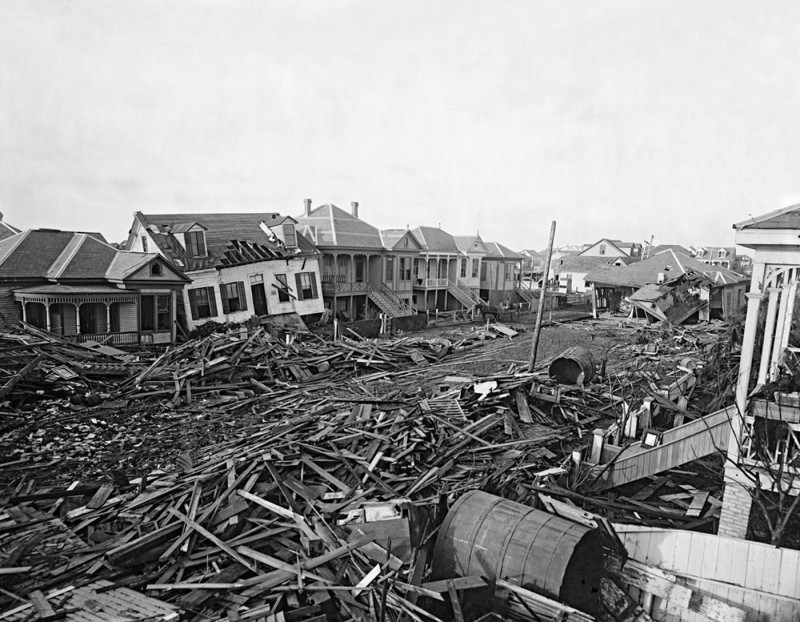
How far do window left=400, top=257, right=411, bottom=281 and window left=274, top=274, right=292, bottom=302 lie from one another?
1322 centimetres

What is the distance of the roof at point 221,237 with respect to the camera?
3128cm

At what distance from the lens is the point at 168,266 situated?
1117 inches

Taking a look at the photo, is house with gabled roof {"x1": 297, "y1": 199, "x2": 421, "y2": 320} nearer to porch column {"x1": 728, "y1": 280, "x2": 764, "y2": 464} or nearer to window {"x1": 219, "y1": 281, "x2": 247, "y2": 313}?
window {"x1": 219, "y1": 281, "x2": 247, "y2": 313}

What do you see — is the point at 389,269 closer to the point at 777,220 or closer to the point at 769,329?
the point at 769,329

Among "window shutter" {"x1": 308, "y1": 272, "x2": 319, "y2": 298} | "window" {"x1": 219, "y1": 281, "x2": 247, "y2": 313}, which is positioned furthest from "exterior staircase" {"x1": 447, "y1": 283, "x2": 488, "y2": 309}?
"window" {"x1": 219, "y1": 281, "x2": 247, "y2": 313}

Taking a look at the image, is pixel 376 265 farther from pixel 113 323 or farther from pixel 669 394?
pixel 669 394

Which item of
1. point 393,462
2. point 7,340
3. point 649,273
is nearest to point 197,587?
point 393,462

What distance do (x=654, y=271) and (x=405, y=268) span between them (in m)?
22.1

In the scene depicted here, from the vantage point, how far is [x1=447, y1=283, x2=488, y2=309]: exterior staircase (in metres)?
50.3

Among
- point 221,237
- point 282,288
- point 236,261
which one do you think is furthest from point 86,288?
point 282,288

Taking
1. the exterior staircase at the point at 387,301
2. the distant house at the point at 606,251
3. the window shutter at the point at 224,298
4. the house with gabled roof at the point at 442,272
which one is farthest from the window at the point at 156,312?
the distant house at the point at 606,251

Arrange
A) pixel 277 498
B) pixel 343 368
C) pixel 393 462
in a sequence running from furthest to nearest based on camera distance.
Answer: pixel 343 368
pixel 393 462
pixel 277 498

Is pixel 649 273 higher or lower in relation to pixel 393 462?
higher

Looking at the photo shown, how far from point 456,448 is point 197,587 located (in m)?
6.49
